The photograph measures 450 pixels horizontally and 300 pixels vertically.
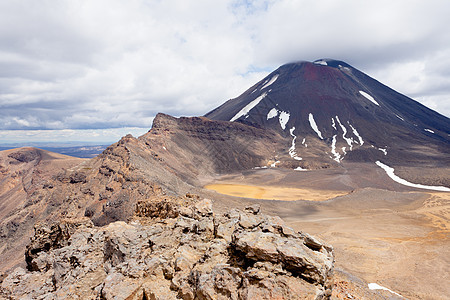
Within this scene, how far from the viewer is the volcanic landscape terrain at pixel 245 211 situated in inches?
245

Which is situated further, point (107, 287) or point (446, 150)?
point (446, 150)

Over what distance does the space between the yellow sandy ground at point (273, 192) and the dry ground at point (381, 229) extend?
721 mm

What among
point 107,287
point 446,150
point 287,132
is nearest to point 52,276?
point 107,287

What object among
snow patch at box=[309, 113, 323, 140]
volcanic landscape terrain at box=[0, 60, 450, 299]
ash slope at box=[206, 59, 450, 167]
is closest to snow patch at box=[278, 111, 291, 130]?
ash slope at box=[206, 59, 450, 167]

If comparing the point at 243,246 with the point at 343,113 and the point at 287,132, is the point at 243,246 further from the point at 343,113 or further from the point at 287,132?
the point at 343,113

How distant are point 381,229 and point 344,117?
79.8 metres

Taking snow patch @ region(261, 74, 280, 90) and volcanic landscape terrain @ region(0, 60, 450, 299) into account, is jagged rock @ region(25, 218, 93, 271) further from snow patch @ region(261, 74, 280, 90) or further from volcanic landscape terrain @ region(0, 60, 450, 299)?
snow patch @ region(261, 74, 280, 90)

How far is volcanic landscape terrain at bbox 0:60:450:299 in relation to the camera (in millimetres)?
6234

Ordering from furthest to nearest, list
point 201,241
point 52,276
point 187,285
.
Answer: point 52,276 < point 201,241 < point 187,285

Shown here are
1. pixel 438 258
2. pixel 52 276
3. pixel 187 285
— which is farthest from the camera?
pixel 438 258

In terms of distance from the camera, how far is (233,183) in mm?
56500

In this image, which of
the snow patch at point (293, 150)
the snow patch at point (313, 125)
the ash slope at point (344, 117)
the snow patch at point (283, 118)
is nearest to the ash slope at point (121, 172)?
the snow patch at point (293, 150)

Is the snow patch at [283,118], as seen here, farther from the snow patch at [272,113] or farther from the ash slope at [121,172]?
the ash slope at [121,172]

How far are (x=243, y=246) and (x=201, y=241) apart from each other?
2135 millimetres
